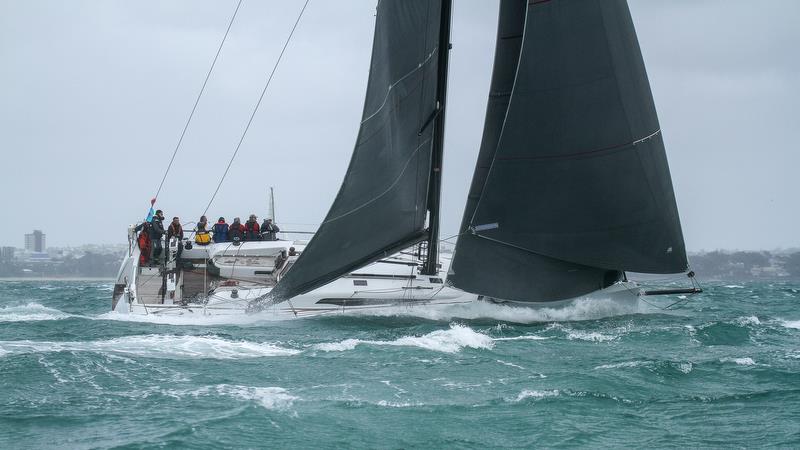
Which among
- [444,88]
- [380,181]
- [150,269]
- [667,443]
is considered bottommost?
[667,443]

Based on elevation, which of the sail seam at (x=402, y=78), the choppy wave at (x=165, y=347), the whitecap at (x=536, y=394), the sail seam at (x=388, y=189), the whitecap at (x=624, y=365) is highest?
the sail seam at (x=402, y=78)

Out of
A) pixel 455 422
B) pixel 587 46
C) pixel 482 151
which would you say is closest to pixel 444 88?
pixel 482 151

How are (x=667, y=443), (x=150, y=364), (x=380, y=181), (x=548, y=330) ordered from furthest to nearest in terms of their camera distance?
(x=380, y=181)
(x=548, y=330)
(x=150, y=364)
(x=667, y=443)

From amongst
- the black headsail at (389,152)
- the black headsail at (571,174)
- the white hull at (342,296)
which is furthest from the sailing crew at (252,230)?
the black headsail at (571,174)

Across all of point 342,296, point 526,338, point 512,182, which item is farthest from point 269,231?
point 526,338

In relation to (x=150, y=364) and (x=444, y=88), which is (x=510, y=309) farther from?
(x=150, y=364)

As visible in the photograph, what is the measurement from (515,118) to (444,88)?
2271 millimetres

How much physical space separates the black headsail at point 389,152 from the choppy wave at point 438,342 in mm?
3501

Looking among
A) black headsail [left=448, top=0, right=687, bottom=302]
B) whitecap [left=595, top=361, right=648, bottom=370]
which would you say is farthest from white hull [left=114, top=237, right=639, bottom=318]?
whitecap [left=595, top=361, right=648, bottom=370]

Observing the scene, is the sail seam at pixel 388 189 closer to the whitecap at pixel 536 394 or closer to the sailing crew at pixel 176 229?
the sailing crew at pixel 176 229

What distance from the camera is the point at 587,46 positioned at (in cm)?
1891

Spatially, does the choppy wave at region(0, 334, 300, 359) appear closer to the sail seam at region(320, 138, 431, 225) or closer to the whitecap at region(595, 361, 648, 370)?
the sail seam at region(320, 138, 431, 225)

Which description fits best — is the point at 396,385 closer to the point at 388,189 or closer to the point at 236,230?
the point at 388,189

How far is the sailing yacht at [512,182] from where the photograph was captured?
62.1 ft
